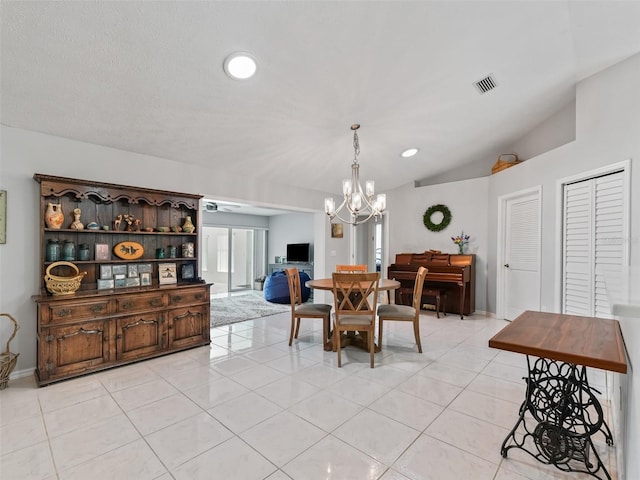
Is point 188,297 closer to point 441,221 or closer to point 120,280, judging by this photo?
point 120,280

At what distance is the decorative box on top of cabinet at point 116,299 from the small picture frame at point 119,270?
5cm

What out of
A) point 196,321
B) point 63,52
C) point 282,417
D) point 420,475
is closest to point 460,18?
point 63,52

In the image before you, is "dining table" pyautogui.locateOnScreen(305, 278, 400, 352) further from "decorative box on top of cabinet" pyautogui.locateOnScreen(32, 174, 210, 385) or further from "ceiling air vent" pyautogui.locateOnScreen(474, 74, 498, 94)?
"ceiling air vent" pyautogui.locateOnScreen(474, 74, 498, 94)

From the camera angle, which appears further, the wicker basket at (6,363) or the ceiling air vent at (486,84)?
the ceiling air vent at (486,84)

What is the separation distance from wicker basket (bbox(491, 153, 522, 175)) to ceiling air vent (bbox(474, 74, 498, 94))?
1985mm

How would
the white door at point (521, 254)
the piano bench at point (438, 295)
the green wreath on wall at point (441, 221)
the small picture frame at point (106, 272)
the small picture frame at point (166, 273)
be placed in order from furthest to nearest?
the green wreath on wall at point (441, 221)
the piano bench at point (438, 295)
the white door at point (521, 254)
the small picture frame at point (166, 273)
the small picture frame at point (106, 272)

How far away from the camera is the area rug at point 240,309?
504cm

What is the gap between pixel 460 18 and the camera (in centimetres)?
230

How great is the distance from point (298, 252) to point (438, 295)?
4000 mm

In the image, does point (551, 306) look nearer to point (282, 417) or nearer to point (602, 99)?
point (602, 99)

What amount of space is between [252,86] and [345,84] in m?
0.87

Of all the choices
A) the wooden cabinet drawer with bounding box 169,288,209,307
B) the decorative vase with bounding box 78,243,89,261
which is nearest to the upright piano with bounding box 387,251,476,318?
the wooden cabinet drawer with bounding box 169,288,209,307

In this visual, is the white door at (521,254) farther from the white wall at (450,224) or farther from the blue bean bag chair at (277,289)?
the blue bean bag chair at (277,289)

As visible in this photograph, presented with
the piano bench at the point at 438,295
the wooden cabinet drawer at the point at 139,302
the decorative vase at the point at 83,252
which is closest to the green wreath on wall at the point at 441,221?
the piano bench at the point at 438,295
